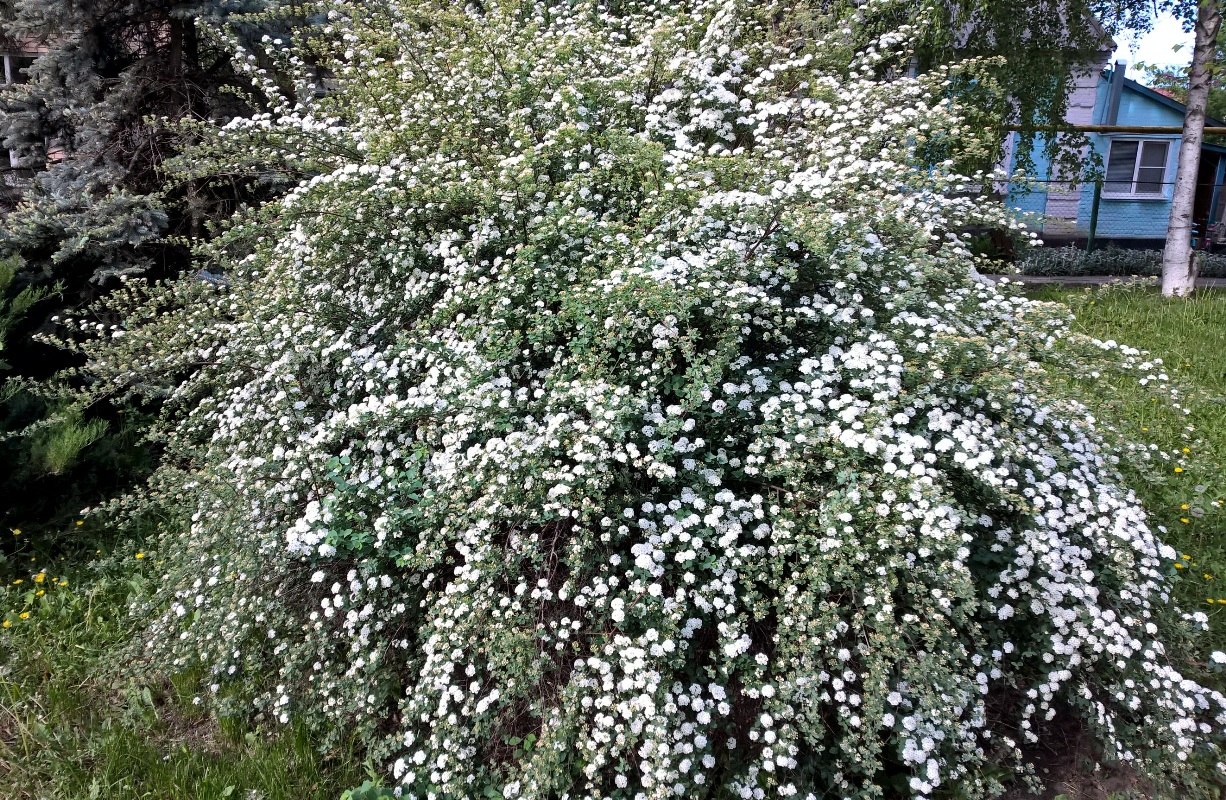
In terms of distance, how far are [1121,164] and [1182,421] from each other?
14.8 meters

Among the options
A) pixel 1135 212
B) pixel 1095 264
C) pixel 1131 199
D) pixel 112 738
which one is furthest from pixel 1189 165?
pixel 112 738

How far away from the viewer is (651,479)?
2533mm

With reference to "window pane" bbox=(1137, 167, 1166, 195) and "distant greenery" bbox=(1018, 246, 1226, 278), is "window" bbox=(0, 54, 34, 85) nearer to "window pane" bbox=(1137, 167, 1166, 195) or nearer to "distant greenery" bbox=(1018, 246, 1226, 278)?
"distant greenery" bbox=(1018, 246, 1226, 278)

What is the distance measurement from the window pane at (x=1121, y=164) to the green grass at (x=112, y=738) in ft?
60.2

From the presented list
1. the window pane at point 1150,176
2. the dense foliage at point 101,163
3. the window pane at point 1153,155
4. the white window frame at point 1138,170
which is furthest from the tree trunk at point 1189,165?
the window pane at point 1153,155

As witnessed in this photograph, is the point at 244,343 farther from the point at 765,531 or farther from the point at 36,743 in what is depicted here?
the point at 765,531

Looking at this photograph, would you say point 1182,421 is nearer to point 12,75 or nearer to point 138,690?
point 138,690

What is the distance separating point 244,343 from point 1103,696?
3575 millimetres

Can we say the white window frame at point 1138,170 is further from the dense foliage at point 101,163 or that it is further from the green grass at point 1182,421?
the dense foliage at point 101,163

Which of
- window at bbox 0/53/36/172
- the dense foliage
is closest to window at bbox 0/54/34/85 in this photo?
window at bbox 0/53/36/172

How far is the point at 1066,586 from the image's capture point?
2344 millimetres

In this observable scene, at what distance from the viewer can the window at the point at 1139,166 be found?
619 inches

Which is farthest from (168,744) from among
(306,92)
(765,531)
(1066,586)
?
(306,92)

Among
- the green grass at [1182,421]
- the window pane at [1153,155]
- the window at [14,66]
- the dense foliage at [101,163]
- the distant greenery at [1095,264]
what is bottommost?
the green grass at [1182,421]
